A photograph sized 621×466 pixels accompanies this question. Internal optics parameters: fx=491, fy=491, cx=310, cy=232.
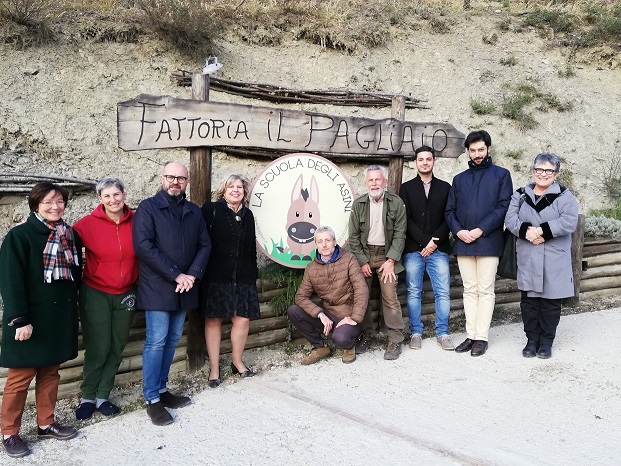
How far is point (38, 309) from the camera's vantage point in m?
3.14

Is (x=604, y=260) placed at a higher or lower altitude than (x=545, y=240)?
lower

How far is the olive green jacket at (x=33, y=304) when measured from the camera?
300cm

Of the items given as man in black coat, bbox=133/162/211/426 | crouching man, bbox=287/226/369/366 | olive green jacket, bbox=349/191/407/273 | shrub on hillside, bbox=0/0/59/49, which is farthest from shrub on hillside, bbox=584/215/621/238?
shrub on hillside, bbox=0/0/59/49

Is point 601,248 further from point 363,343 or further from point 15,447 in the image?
point 15,447

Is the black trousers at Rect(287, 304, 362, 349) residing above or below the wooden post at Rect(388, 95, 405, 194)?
below

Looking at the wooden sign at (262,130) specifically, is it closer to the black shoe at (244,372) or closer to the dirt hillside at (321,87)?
the black shoe at (244,372)

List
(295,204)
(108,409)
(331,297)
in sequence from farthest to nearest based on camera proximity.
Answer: (295,204), (331,297), (108,409)

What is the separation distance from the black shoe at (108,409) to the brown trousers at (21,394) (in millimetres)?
426

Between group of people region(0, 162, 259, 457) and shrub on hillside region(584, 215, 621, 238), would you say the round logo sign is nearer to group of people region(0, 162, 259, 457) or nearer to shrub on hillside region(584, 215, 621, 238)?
group of people region(0, 162, 259, 457)

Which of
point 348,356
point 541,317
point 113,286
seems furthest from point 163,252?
point 541,317

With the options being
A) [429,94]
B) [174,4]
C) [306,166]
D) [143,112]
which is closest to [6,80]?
[174,4]

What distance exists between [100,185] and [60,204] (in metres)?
0.32

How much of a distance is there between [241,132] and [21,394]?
106 inches

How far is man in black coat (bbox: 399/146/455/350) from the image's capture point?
479 centimetres
